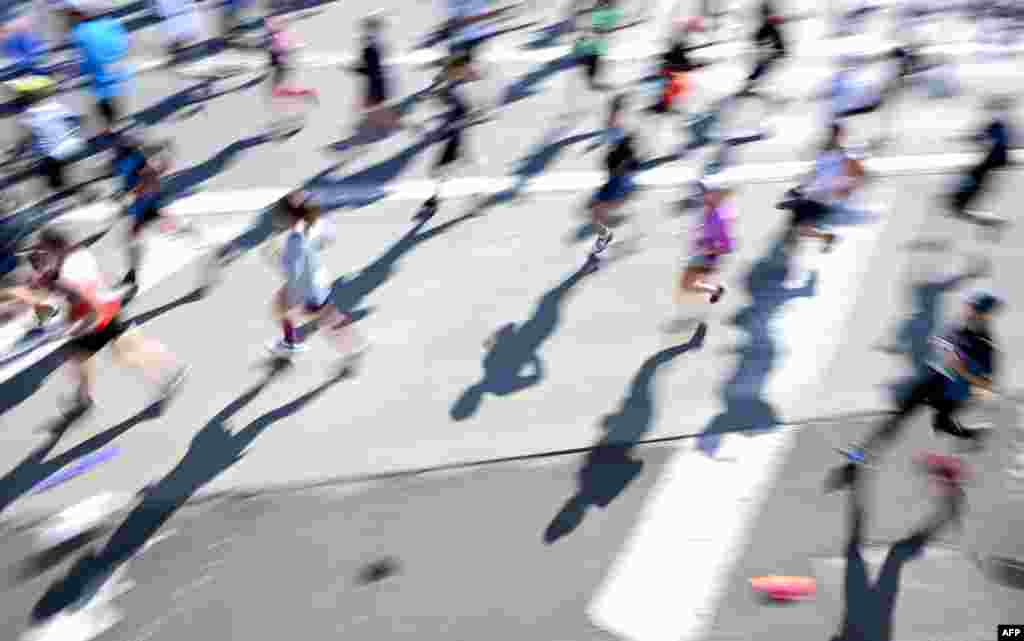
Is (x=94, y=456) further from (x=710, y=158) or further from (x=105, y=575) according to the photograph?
(x=710, y=158)

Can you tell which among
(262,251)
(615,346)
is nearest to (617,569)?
(615,346)

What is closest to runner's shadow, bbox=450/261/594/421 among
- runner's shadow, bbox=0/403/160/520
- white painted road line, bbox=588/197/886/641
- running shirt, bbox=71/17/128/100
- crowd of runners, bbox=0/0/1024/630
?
crowd of runners, bbox=0/0/1024/630

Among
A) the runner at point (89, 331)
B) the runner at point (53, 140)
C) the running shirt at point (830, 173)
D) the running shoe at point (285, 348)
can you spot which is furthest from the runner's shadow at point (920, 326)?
the runner at point (53, 140)

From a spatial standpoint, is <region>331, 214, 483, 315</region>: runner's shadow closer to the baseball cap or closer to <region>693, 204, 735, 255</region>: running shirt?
<region>693, 204, 735, 255</region>: running shirt

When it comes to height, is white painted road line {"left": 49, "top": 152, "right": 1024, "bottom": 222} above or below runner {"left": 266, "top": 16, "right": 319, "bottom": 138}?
below

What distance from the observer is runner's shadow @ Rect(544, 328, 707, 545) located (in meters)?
6.97

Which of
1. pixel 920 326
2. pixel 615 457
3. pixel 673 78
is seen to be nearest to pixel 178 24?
pixel 673 78

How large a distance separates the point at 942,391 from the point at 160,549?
598 cm

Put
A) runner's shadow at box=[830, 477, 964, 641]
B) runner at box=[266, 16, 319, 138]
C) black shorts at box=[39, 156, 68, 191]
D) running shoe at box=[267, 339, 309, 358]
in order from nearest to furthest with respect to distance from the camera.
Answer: runner's shadow at box=[830, 477, 964, 641] → running shoe at box=[267, 339, 309, 358] → black shorts at box=[39, 156, 68, 191] → runner at box=[266, 16, 319, 138]

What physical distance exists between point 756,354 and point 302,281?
4.24 m

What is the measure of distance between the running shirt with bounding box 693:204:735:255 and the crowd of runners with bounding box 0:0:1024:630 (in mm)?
13

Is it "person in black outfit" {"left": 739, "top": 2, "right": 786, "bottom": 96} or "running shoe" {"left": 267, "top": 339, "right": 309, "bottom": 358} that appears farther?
"person in black outfit" {"left": 739, "top": 2, "right": 786, "bottom": 96}

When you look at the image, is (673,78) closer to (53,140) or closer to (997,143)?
(997,143)

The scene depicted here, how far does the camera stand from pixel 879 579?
634cm
